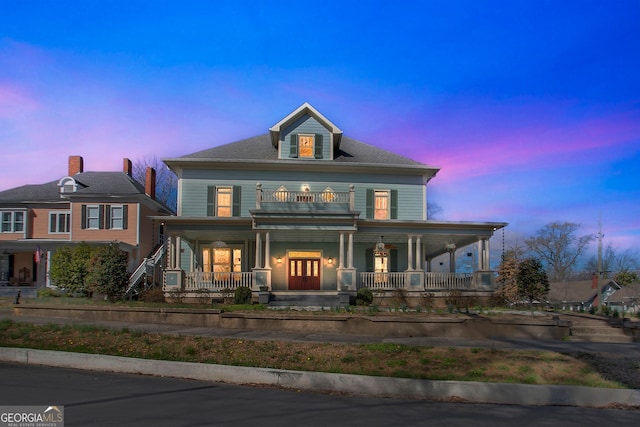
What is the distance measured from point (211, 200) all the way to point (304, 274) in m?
6.50

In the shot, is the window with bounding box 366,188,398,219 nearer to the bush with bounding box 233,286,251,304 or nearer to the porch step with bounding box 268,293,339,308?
the porch step with bounding box 268,293,339,308

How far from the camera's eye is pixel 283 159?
2730cm

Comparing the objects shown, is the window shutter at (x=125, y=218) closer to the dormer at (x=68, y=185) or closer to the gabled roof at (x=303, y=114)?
the dormer at (x=68, y=185)

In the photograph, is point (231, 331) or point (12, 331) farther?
point (231, 331)

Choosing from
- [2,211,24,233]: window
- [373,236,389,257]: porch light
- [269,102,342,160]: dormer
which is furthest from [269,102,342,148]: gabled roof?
[2,211,24,233]: window

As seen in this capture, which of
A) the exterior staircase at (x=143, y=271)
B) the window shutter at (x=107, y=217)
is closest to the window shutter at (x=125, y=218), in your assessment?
the window shutter at (x=107, y=217)

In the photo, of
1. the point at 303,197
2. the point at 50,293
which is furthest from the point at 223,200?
the point at 50,293

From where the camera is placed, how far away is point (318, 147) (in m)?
27.7

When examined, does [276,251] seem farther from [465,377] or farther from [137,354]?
[465,377]

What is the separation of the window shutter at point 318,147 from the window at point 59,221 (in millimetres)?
17104

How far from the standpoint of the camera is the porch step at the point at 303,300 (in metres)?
22.5

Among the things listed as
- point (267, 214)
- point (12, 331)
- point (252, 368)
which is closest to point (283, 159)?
point (267, 214)

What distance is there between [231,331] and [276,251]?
44.2ft

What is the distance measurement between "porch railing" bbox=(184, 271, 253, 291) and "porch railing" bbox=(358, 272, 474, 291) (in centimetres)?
588
